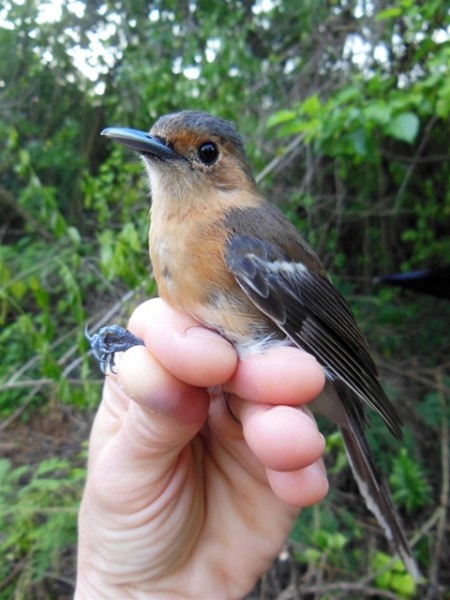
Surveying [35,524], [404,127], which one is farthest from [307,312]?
[35,524]

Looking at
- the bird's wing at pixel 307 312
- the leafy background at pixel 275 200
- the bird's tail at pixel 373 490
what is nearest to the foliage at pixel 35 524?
the leafy background at pixel 275 200

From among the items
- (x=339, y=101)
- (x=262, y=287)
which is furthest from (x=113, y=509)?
(x=339, y=101)

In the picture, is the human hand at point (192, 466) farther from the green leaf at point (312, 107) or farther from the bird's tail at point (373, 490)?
the green leaf at point (312, 107)

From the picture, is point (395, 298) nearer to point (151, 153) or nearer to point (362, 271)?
point (362, 271)

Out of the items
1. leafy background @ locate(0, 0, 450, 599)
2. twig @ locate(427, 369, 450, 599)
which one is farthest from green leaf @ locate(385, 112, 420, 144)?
twig @ locate(427, 369, 450, 599)

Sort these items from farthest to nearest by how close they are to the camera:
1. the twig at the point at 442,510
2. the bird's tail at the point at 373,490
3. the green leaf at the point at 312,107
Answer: the twig at the point at 442,510 → the green leaf at the point at 312,107 → the bird's tail at the point at 373,490

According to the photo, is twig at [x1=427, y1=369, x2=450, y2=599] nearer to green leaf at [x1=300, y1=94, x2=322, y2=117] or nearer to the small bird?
the small bird
